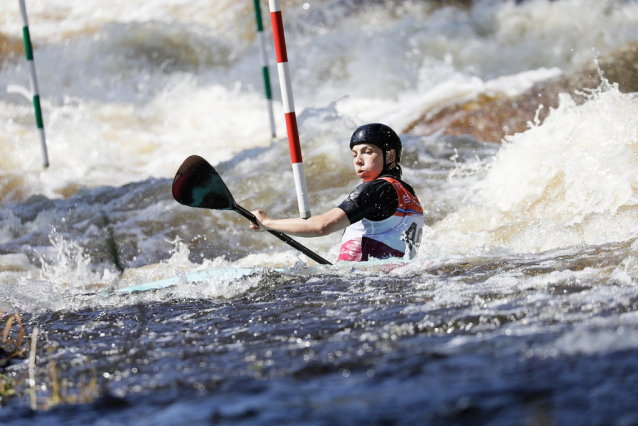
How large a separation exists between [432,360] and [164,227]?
4489 mm

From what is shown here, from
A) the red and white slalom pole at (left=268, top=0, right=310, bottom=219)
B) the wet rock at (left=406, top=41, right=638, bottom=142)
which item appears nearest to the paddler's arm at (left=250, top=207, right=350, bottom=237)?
the red and white slalom pole at (left=268, top=0, right=310, bottom=219)

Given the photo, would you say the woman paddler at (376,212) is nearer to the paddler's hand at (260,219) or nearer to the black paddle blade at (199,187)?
the paddler's hand at (260,219)

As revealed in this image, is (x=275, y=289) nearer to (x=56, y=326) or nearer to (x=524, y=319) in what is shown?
(x=56, y=326)

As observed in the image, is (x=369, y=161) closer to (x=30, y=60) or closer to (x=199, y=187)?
(x=199, y=187)

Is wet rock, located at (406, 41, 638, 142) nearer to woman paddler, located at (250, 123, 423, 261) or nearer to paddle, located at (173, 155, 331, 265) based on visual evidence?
woman paddler, located at (250, 123, 423, 261)

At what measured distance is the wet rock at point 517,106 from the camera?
695 cm

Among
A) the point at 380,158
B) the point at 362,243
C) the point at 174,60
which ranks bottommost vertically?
the point at 362,243

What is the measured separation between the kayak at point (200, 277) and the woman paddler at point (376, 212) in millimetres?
306

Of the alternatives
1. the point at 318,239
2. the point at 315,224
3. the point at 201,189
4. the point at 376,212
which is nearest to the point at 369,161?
the point at 376,212

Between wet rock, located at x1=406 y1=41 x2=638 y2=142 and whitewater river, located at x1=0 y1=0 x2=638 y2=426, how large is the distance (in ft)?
0.70

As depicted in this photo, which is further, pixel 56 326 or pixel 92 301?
pixel 92 301

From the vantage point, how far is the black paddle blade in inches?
139

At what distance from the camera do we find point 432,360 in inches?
74.0

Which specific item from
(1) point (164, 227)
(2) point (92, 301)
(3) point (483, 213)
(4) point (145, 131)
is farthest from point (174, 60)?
(2) point (92, 301)
